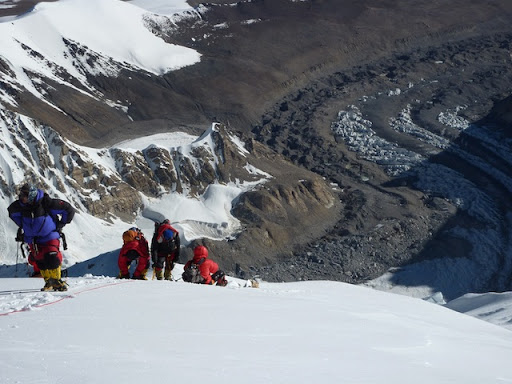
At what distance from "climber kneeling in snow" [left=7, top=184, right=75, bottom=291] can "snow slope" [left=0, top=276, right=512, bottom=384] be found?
0.48 metres

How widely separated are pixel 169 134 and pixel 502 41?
39980 millimetres

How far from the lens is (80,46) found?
221 ft

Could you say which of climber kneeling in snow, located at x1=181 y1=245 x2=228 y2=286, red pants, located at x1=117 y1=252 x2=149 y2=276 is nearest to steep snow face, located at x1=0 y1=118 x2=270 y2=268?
climber kneeling in snow, located at x1=181 y1=245 x2=228 y2=286

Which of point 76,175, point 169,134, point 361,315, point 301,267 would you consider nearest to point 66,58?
point 169,134

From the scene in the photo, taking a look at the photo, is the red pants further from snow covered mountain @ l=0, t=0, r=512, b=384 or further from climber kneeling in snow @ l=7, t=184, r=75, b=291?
climber kneeling in snow @ l=7, t=184, r=75, b=291

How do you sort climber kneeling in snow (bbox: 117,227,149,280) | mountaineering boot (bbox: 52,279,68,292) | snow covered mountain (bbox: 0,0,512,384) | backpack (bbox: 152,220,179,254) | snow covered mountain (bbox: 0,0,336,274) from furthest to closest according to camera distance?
snow covered mountain (bbox: 0,0,336,274) < backpack (bbox: 152,220,179,254) < climber kneeling in snow (bbox: 117,227,149,280) < mountaineering boot (bbox: 52,279,68,292) < snow covered mountain (bbox: 0,0,512,384)

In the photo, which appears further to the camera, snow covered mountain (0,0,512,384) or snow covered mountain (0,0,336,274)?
snow covered mountain (0,0,336,274)

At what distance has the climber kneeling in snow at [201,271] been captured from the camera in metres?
15.4

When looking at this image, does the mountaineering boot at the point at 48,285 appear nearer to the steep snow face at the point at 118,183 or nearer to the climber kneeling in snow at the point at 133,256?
the climber kneeling in snow at the point at 133,256

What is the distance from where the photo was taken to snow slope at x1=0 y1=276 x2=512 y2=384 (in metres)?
7.41

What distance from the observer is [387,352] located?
9.44 meters

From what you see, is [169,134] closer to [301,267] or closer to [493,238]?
[301,267]

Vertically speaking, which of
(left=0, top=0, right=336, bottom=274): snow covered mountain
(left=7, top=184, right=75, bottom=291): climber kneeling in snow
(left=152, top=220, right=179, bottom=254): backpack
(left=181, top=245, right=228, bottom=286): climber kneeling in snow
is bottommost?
(left=0, top=0, right=336, bottom=274): snow covered mountain

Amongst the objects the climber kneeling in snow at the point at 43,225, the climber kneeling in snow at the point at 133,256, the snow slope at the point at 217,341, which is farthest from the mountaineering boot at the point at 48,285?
the climber kneeling in snow at the point at 133,256
